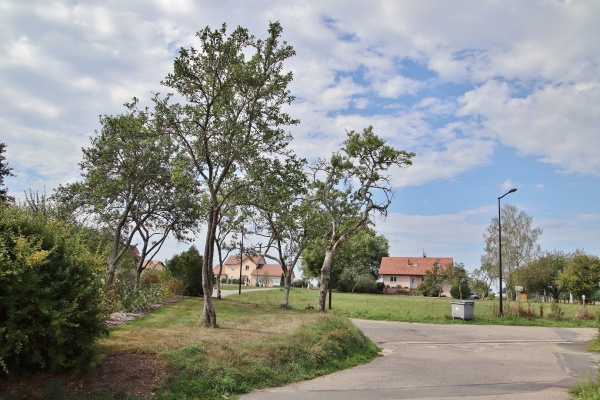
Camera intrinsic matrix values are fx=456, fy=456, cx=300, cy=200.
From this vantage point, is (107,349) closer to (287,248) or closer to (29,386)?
(29,386)

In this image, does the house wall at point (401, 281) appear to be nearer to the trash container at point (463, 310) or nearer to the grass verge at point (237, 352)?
the trash container at point (463, 310)

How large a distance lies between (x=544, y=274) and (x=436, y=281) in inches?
570

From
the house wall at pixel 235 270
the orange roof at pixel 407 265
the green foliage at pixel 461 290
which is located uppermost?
the orange roof at pixel 407 265

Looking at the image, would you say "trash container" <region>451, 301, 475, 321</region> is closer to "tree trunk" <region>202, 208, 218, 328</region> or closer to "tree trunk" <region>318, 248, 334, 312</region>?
"tree trunk" <region>318, 248, 334, 312</region>

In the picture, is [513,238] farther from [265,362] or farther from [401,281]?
[265,362]

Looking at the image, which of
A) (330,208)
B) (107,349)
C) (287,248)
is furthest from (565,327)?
(107,349)

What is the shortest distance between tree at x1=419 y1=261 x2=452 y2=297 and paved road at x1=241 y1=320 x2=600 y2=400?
4814 cm

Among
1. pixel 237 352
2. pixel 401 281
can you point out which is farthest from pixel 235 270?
pixel 237 352

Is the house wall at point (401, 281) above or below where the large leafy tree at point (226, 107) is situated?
below

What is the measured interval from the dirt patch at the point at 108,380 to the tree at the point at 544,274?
58.4m

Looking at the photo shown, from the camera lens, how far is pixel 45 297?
22.4ft

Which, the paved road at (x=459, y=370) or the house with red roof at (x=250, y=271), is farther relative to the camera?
the house with red roof at (x=250, y=271)

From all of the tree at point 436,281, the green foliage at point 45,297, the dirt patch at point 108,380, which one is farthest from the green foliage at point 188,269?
the tree at point 436,281

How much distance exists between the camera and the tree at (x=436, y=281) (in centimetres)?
6525
